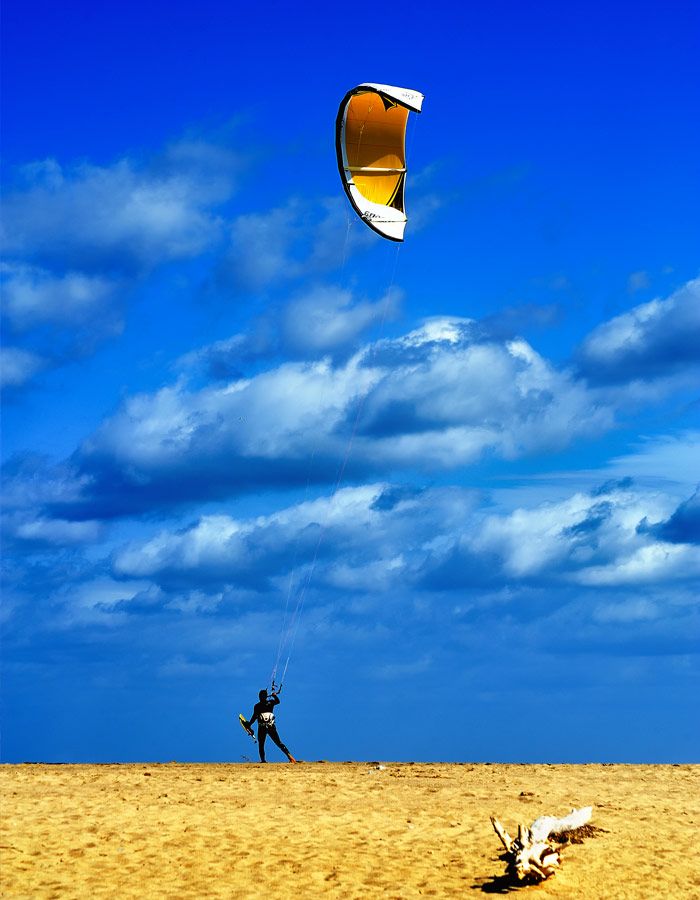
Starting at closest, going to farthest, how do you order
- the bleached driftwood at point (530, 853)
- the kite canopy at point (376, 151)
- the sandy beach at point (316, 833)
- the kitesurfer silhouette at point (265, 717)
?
the bleached driftwood at point (530, 853) < the sandy beach at point (316, 833) < the kite canopy at point (376, 151) < the kitesurfer silhouette at point (265, 717)

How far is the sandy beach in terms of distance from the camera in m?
20.7

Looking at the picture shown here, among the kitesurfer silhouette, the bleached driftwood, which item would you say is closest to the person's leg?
the kitesurfer silhouette

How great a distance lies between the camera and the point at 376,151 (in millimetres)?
26938

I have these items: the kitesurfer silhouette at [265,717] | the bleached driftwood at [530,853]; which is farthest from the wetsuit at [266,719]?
the bleached driftwood at [530,853]

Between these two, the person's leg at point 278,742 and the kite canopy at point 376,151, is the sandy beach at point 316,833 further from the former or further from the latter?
the kite canopy at point 376,151

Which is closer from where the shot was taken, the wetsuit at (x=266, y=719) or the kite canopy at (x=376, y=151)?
the kite canopy at (x=376, y=151)

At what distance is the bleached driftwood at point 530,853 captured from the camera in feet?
67.1

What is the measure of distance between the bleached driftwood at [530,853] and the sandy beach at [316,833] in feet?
1.08

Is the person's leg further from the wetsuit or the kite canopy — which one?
the kite canopy

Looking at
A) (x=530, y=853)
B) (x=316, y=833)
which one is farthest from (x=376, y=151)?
(x=530, y=853)

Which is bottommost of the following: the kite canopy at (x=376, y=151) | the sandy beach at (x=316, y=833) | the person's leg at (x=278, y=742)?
the sandy beach at (x=316, y=833)

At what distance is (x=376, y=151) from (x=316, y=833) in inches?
621

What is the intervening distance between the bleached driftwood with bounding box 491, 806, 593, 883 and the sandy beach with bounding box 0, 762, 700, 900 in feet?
1.08

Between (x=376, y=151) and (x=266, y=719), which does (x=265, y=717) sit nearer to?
(x=266, y=719)
